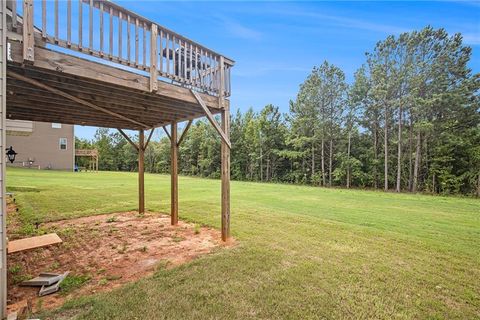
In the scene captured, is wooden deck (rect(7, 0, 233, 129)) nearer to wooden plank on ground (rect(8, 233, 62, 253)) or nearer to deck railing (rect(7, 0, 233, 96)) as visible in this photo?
deck railing (rect(7, 0, 233, 96))

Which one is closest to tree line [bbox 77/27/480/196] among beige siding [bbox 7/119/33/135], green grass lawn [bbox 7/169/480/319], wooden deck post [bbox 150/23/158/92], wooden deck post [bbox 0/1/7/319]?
green grass lawn [bbox 7/169/480/319]

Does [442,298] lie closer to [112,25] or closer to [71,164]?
[112,25]

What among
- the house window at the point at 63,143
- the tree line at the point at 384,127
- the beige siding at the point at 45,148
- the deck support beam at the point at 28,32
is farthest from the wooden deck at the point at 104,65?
the house window at the point at 63,143

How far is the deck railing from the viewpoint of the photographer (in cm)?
270

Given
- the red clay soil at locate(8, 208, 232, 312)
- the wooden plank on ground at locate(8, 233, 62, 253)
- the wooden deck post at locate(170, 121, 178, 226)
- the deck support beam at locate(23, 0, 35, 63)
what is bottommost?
the red clay soil at locate(8, 208, 232, 312)

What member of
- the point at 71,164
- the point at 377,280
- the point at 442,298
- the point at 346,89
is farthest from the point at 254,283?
the point at 71,164

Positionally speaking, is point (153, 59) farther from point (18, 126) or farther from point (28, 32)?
point (18, 126)

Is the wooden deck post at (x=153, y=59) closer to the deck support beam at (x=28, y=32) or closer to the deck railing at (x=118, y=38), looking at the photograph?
the deck railing at (x=118, y=38)

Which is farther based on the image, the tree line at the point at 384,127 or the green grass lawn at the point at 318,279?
the tree line at the point at 384,127

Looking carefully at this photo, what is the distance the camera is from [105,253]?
4051 millimetres

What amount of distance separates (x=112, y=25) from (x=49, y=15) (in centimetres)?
68

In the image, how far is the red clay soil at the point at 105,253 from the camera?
9.66ft

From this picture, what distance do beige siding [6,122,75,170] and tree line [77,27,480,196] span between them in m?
15.0

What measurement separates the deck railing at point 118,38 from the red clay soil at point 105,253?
102 inches
